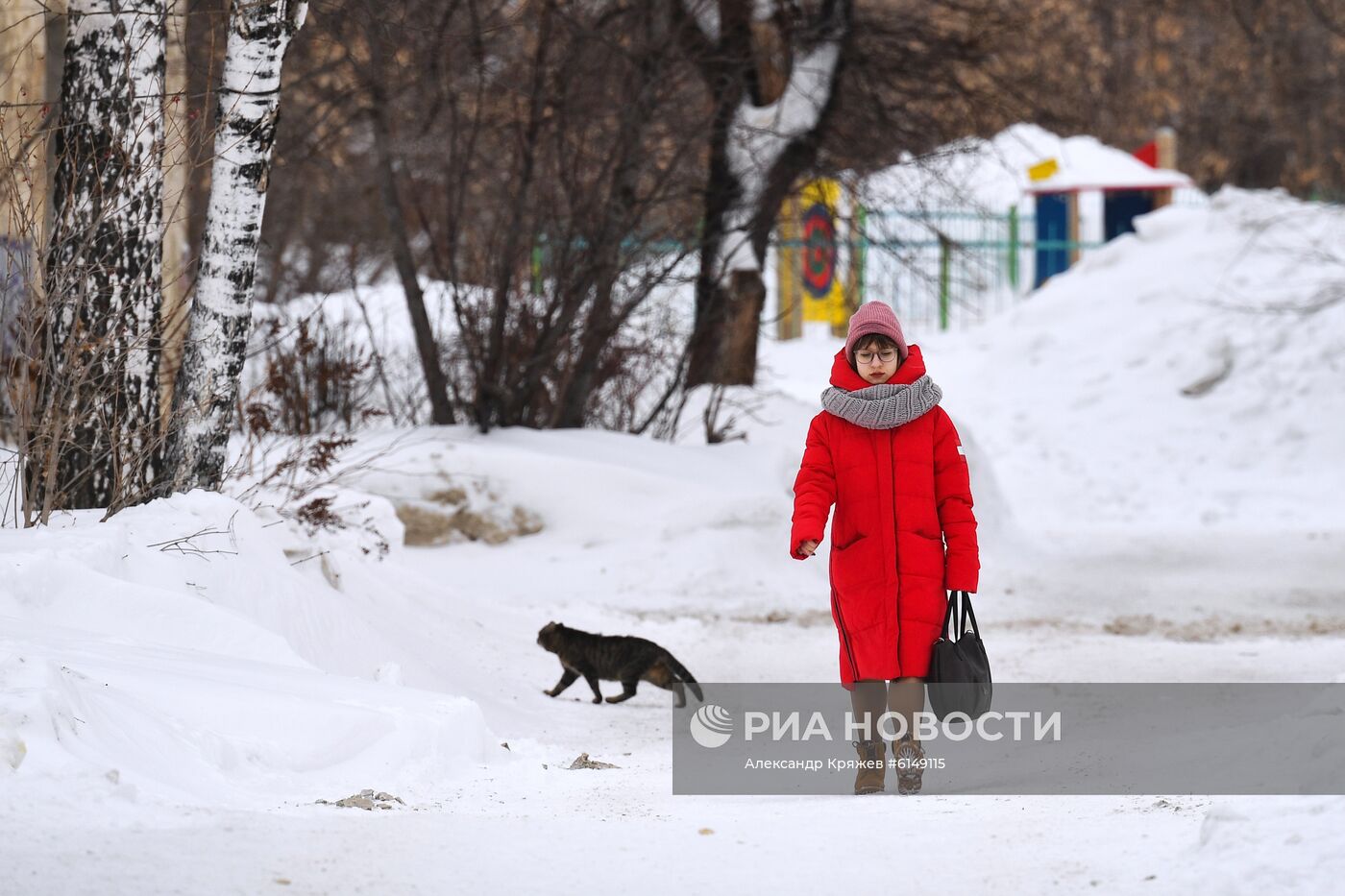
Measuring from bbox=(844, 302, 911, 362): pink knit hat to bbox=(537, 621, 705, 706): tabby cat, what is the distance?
7.29ft

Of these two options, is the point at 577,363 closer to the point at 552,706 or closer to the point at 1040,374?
the point at 552,706


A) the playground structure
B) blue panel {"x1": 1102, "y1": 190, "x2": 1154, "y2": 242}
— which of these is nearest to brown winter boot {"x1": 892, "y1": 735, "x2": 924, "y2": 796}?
the playground structure

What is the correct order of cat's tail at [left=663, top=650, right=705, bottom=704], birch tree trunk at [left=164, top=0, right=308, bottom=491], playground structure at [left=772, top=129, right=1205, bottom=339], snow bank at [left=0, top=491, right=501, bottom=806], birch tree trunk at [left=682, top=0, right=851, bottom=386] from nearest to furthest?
snow bank at [left=0, top=491, right=501, bottom=806]
birch tree trunk at [left=164, top=0, right=308, bottom=491]
cat's tail at [left=663, top=650, right=705, bottom=704]
birch tree trunk at [left=682, top=0, right=851, bottom=386]
playground structure at [left=772, top=129, right=1205, bottom=339]

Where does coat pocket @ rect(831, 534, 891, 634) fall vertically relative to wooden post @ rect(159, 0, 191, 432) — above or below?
below

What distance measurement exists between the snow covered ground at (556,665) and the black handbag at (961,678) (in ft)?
0.88

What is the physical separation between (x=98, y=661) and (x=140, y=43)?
285 centimetres

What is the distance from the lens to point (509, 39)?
11.7 meters

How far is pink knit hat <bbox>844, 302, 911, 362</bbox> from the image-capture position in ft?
14.8

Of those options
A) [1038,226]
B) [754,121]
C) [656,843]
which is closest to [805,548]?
[656,843]

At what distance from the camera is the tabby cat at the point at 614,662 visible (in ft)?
21.0

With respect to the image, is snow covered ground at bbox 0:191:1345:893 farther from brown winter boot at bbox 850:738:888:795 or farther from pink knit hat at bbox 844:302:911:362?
pink knit hat at bbox 844:302:911:362

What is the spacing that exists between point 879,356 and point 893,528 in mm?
517

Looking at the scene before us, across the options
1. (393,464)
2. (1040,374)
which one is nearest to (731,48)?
(393,464)

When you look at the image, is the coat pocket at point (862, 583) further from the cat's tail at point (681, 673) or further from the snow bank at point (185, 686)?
the cat's tail at point (681, 673)
